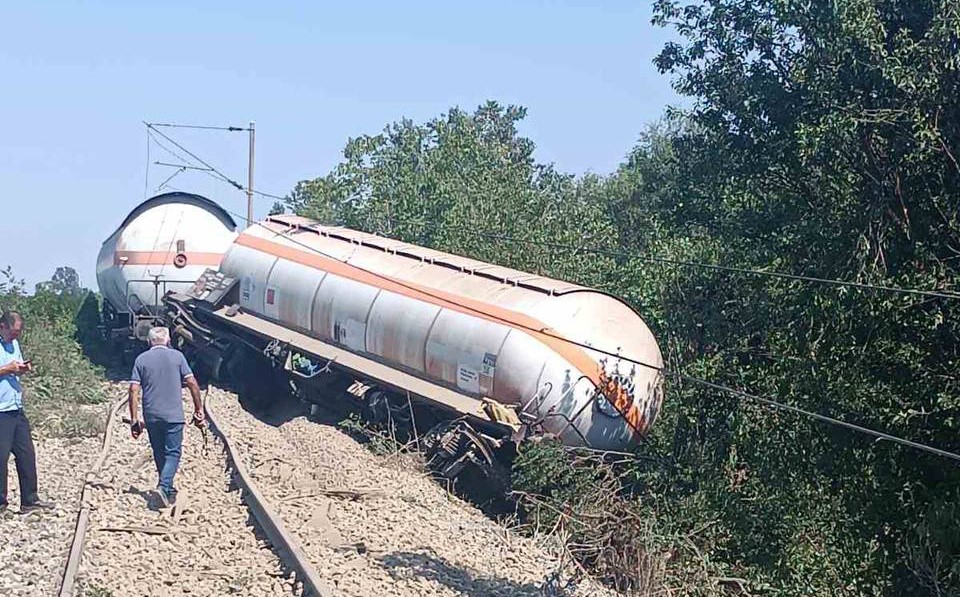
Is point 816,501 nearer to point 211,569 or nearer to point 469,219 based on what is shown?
point 211,569

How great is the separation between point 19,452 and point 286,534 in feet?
9.30

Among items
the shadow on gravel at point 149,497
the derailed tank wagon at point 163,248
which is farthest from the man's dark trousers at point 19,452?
the derailed tank wagon at point 163,248

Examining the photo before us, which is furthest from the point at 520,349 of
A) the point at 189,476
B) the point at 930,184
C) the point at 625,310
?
the point at 930,184

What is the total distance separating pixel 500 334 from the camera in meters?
15.2

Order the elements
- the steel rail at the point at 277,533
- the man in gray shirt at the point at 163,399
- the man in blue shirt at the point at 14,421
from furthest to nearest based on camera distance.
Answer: the man in gray shirt at the point at 163,399 → the man in blue shirt at the point at 14,421 → the steel rail at the point at 277,533

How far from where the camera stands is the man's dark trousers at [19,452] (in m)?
10.5

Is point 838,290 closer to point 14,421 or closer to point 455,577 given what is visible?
point 455,577

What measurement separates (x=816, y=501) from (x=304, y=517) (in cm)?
581

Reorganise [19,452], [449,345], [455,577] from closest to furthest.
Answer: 1. [455,577]
2. [19,452]
3. [449,345]

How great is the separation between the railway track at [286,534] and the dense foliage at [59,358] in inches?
93.1

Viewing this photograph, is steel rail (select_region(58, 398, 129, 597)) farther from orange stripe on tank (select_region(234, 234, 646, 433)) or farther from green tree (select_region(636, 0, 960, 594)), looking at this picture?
green tree (select_region(636, 0, 960, 594))

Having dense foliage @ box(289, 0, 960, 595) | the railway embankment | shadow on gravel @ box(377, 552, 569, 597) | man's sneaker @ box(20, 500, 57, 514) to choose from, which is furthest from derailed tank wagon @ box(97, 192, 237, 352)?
shadow on gravel @ box(377, 552, 569, 597)

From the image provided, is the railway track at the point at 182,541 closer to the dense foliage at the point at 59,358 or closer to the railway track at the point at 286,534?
the railway track at the point at 286,534

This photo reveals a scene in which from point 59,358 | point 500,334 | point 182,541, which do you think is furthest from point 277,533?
point 59,358
